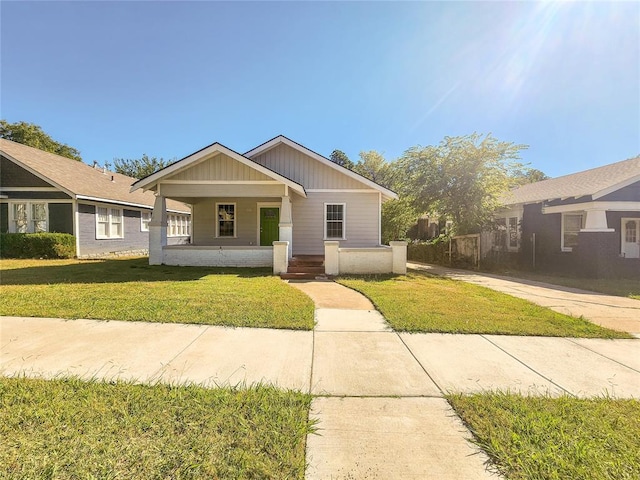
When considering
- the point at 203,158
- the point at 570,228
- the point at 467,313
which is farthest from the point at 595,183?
the point at 203,158

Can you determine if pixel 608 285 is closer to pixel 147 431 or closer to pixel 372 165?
pixel 147 431

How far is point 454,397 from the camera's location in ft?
9.50

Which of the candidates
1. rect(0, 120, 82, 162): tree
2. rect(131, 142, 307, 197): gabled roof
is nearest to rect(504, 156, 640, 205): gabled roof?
rect(131, 142, 307, 197): gabled roof

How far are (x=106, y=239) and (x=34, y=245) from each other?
9.75 feet

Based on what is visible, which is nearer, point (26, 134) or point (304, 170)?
point (304, 170)

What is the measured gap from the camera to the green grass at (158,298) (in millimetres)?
5188

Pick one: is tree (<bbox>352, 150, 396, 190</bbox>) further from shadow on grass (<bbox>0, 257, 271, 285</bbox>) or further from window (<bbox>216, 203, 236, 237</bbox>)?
shadow on grass (<bbox>0, 257, 271, 285</bbox>)

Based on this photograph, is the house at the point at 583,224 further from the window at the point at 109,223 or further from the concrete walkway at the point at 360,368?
the window at the point at 109,223

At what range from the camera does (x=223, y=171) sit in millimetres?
10820

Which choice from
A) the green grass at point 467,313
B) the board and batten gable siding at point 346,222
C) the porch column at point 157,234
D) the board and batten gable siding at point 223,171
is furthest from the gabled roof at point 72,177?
the green grass at point 467,313

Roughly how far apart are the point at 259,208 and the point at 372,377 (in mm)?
11771

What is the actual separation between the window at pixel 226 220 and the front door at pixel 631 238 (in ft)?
59.6

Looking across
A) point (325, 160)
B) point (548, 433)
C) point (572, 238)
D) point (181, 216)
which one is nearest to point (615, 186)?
point (572, 238)

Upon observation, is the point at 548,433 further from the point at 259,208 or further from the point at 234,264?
the point at 259,208
